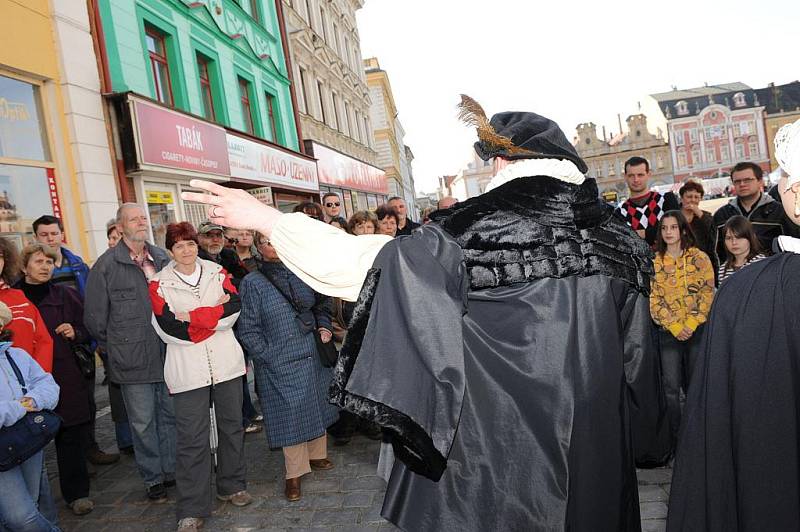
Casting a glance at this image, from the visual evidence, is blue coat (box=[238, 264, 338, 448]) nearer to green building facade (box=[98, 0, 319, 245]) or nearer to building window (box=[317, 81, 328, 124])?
green building facade (box=[98, 0, 319, 245])

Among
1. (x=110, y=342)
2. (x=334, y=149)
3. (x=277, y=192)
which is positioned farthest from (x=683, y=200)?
(x=334, y=149)

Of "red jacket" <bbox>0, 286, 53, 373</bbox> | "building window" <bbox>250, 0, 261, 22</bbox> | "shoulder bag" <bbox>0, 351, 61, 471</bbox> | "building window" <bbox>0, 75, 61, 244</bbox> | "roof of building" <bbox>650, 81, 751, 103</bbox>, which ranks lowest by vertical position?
"shoulder bag" <bbox>0, 351, 61, 471</bbox>

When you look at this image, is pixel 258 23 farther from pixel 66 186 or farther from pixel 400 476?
pixel 400 476

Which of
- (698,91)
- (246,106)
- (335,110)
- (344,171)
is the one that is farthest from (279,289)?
(698,91)

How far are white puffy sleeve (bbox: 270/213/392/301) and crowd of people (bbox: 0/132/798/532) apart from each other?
176cm

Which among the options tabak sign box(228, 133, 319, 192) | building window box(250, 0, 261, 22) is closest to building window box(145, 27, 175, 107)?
tabak sign box(228, 133, 319, 192)

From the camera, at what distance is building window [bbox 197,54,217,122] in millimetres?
11547

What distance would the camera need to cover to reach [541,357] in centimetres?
168

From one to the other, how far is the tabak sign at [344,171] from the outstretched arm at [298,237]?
1601 cm

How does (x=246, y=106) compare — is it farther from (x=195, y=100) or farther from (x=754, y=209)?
(x=754, y=209)

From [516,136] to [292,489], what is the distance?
3.13 m

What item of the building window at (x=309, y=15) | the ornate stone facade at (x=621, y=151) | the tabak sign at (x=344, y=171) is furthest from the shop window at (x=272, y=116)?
the ornate stone facade at (x=621, y=151)

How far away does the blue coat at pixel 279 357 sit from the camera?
4008 millimetres

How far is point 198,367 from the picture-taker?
3645 millimetres
